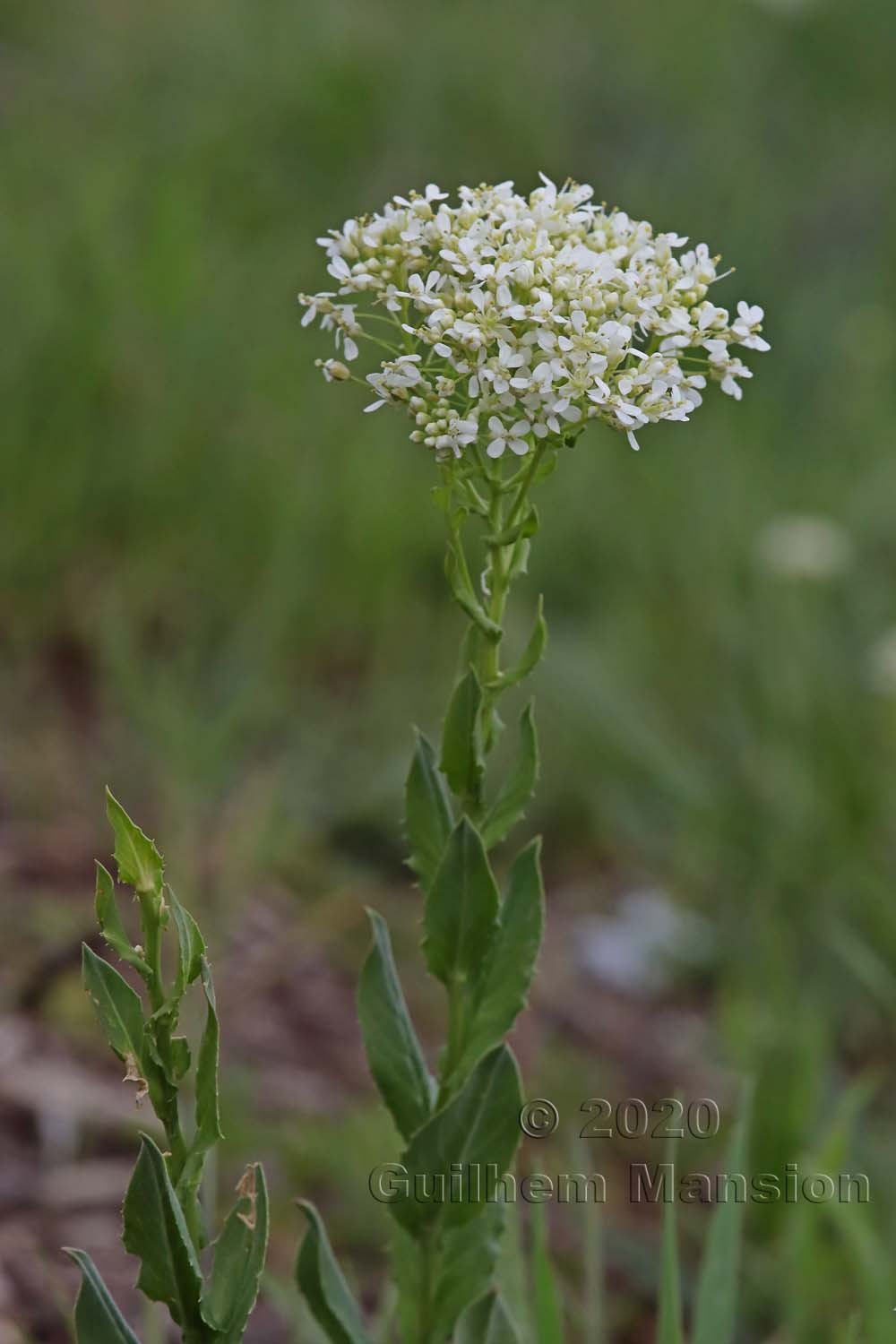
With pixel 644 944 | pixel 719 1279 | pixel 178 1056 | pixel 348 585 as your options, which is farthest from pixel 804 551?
pixel 178 1056

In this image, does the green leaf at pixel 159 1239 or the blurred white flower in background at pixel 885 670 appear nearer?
the green leaf at pixel 159 1239

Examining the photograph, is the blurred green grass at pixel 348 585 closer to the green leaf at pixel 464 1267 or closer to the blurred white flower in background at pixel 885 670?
the blurred white flower in background at pixel 885 670

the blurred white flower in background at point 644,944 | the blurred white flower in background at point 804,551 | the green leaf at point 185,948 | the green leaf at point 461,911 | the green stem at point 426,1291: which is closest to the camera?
the green leaf at point 185,948

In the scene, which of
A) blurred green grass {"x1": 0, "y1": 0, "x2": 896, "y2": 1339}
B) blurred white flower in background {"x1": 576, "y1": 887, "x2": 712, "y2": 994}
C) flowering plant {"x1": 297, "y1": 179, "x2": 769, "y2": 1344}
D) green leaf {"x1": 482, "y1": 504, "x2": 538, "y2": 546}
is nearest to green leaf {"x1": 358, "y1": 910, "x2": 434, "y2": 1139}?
flowering plant {"x1": 297, "y1": 179, "x2": 769, "y2": 1344}

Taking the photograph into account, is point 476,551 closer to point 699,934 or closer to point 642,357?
point 699,934

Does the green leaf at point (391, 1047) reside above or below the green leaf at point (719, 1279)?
above

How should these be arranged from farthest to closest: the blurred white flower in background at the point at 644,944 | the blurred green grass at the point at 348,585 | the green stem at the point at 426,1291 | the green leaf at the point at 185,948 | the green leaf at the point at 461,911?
the blurred white flower in background at the point at 644,944 < the blurred green grass at the point at 348,585 < the green stem at the point at 426,1291 < the green leaf at the point at 461,911 < the green leaf at the point at 185,948

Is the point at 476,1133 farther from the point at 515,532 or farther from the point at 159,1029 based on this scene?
the point at 515,532

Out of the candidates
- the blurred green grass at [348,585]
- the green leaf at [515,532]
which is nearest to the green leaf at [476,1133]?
the green leaf at [515,532]
